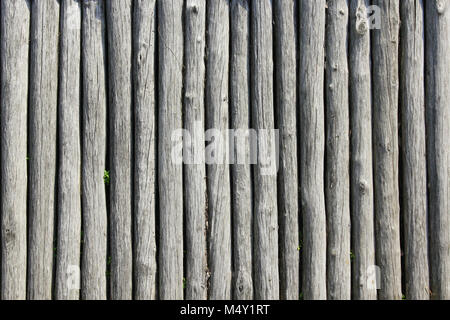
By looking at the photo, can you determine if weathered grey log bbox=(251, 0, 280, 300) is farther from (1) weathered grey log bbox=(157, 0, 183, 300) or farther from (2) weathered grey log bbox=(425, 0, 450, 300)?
(2) weathered grey log bbox=(425, 0, 450, 300)

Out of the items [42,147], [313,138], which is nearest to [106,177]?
[42,147]

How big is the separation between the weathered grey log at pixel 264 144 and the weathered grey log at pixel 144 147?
88 cm

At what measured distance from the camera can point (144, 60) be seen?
346 centimetres

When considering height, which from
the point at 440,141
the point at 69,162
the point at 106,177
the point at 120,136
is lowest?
the point at 106,177

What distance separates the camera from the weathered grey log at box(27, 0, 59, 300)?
3.44 m

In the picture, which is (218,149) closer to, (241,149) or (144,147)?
(241,149)

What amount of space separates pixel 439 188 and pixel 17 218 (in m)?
3.63

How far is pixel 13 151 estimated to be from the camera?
3439mm

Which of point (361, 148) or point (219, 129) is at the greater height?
point (219, 129)

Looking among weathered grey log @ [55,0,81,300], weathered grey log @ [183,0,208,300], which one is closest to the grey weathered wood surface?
weathered grey log @ [183,0,208,300]

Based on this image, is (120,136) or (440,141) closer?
(120,136)

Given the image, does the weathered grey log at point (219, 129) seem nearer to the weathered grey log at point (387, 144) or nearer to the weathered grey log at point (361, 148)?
the weathered grey log at point (361, 148)

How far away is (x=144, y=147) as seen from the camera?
3.45m

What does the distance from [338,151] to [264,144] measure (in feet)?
2.10
